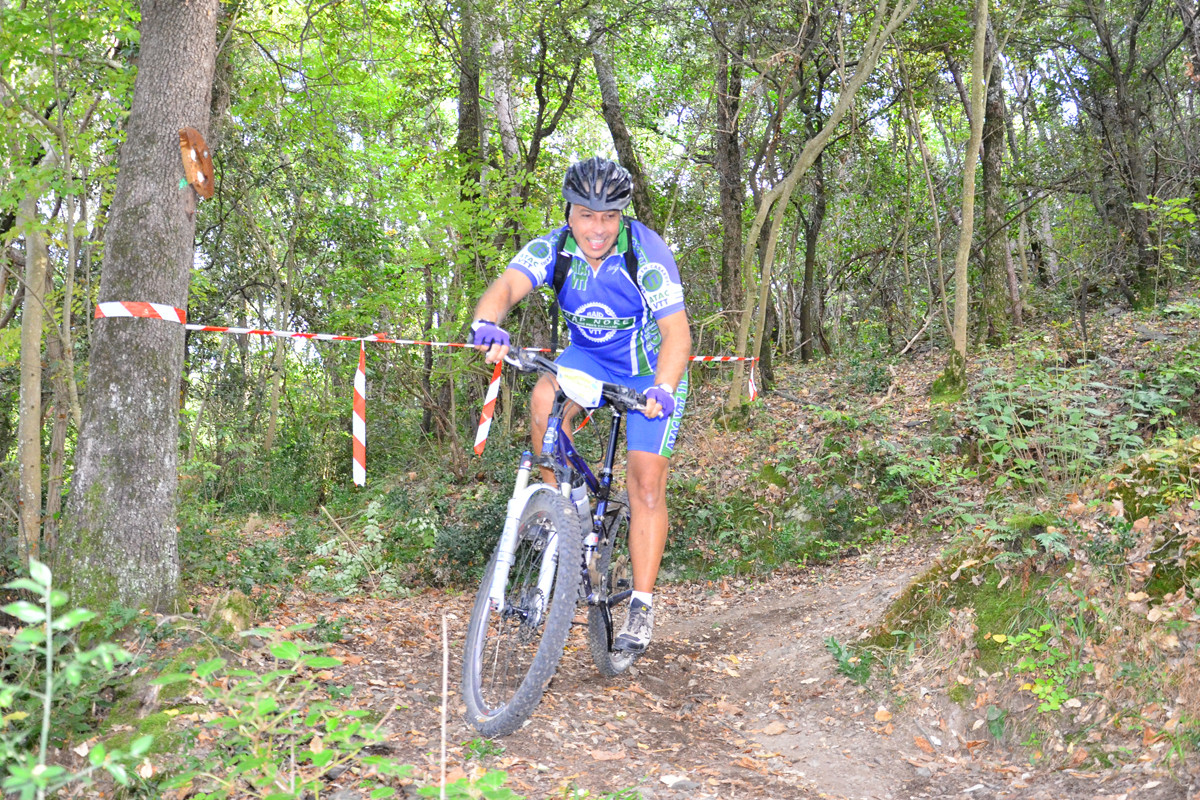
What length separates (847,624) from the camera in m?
5.04

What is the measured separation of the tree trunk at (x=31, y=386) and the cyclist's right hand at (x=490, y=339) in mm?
3220

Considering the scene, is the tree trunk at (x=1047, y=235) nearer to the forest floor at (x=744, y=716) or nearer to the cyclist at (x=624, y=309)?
the forest floor at (x=744, y=716)

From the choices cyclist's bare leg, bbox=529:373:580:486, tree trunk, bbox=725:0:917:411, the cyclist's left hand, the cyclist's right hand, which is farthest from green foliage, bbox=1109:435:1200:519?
tree trunk, bbox=725:0:917:411

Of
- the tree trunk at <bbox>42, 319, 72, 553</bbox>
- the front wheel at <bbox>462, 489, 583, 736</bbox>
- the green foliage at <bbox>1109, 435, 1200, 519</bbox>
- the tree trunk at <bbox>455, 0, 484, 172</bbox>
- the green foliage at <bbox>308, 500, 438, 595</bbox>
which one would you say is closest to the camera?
the front wheel at <bbox>462, 489, 583, 736</bbox>

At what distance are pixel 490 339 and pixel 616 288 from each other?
0.88 meters

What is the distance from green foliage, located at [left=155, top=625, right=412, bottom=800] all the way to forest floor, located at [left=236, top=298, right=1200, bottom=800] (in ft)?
1.08

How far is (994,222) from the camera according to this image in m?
10.8

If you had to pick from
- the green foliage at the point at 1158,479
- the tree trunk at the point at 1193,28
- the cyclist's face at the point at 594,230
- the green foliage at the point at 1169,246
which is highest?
A: the tree trunk at the point at 1193,28

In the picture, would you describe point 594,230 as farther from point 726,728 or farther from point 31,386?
point 31,386

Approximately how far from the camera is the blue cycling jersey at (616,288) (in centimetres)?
387

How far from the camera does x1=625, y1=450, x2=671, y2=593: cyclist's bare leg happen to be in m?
3.99

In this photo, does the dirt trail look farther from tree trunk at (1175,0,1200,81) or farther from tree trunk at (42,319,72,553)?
tree trunk at (1175,0,1200,81)

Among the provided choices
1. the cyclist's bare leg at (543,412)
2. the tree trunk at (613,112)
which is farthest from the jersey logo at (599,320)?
the tree trunk at (613,112)

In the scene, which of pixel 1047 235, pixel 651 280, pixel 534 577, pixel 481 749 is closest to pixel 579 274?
pixel 651 280
